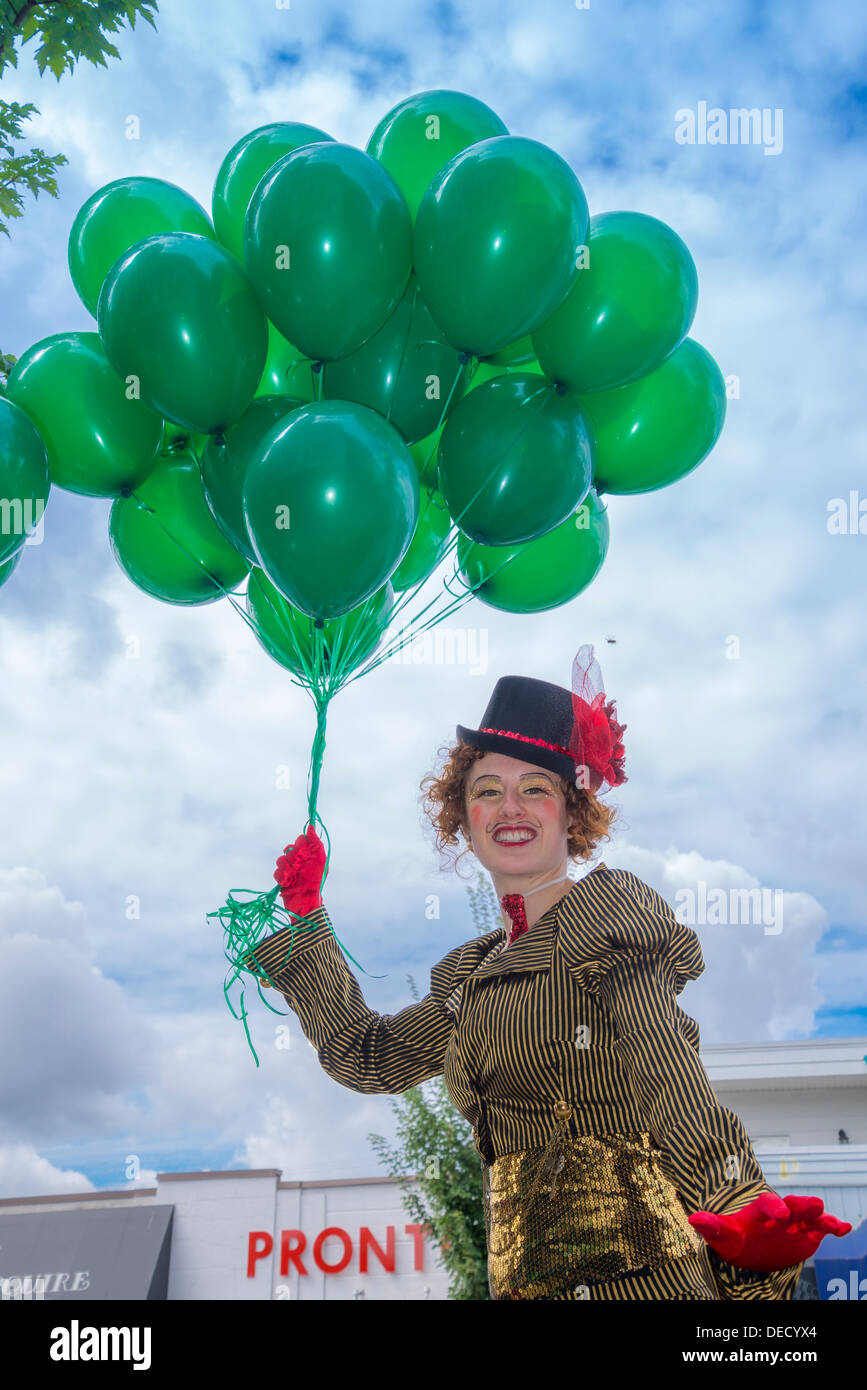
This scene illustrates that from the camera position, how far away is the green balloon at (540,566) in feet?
7.87

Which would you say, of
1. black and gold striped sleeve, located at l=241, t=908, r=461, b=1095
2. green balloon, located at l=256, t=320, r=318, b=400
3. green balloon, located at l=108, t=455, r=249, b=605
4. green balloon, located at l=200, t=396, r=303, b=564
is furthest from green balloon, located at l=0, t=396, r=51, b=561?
black and gold striped sleeve, located at l=241, t=908, r=461, b=1095

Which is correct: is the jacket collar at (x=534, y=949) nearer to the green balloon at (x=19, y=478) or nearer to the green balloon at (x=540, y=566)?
the green balloon at (x=540, y=566)

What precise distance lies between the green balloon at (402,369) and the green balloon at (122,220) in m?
0.55

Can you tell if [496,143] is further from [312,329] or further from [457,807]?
[457,807]

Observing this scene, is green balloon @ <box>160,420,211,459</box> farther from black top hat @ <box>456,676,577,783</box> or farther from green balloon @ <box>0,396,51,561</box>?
black top hat @ <box>456,676,577,783</box>

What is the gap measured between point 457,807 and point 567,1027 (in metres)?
0.73

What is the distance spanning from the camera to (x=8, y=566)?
7.39 ft

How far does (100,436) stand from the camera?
2193mm

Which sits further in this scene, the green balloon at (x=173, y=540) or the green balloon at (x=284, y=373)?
the green balloon at (x=173, y=540)

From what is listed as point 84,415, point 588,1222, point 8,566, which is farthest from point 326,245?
point 588,1222

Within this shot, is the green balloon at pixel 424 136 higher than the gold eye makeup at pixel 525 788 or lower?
higher

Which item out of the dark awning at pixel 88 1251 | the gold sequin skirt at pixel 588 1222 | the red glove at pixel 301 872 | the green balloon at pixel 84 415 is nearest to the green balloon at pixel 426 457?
the green balloon at pixel 84 415

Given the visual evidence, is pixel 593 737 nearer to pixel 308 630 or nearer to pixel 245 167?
pixel 308 630
